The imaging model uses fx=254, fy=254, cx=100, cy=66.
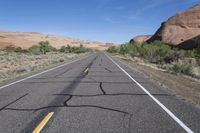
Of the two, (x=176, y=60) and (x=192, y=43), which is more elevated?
(x=192, y=43)

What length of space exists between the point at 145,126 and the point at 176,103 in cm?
290

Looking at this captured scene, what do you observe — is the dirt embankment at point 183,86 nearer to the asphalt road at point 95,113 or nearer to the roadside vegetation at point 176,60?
the asphalt road at point 95,113

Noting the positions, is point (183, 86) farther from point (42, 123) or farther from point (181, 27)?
point (181, 27)

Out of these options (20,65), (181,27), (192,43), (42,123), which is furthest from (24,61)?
(181,27)

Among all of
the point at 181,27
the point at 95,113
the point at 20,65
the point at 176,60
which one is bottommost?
the point at 20,65

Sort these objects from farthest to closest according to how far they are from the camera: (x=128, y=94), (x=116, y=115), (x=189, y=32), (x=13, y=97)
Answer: (x=189, y=32), (x=128, y=94), (x=13, y=97), (x=116, y=115)

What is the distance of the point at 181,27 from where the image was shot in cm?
9531

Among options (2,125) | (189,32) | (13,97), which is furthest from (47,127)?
(189,32)

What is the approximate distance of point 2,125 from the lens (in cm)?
568

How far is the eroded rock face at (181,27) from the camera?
87.3 metres

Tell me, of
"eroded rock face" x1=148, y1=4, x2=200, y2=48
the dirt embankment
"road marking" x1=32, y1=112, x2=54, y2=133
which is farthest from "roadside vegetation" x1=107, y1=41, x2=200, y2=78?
"eroded rock face" x1=148, y1=4, x2=200, y2=48

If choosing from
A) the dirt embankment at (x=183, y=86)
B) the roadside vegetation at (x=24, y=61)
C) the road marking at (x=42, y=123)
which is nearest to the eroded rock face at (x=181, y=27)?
the roadside vegetation at (x=24, y=61)

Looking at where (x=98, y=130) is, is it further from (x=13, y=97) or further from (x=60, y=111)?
(x=13, y=97)

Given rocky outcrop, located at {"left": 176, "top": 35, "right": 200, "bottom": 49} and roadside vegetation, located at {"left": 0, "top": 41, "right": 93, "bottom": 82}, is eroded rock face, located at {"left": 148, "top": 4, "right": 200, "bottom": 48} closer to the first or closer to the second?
rocky outcrop, located at {"left": 176, "top": 35, "right": 200, "bottom": 49}
